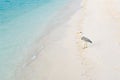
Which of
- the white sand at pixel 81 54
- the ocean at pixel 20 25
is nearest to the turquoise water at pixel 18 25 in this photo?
the ocean at pixel 20 25

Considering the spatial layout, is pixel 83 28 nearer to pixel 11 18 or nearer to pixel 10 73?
pixel 10 73

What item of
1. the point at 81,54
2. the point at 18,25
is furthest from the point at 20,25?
the point at 81,54

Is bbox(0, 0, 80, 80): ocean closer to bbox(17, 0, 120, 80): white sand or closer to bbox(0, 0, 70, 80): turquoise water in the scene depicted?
bbox(0, 0, 70, 80): turquoise water

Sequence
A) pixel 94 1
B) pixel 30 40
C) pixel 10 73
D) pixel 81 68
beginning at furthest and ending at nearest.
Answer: pixel 94 1 → pixel 30 40 → pixel 10 73 → pixel 81 68

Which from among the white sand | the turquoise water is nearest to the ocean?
the turquoise water

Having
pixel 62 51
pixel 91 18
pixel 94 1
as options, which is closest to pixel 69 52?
pixel 62 51

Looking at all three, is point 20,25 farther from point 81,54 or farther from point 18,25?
point 81,54
